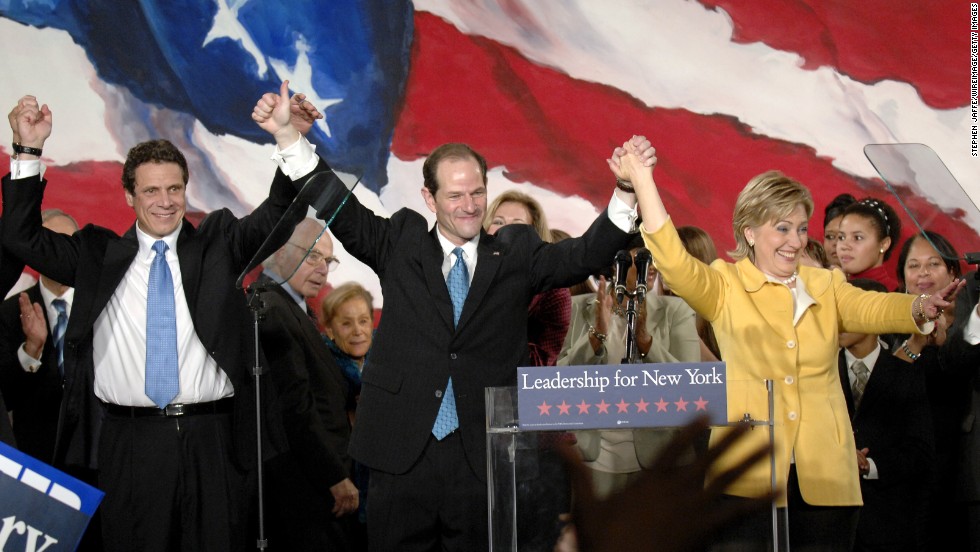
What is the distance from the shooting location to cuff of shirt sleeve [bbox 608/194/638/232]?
9.78 ft

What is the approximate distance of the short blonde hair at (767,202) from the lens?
305cm

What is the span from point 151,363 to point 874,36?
4.19 metres

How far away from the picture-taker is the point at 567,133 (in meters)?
5.81

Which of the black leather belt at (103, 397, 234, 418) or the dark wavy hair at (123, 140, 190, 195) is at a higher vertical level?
the dark wavy hair at (123, 140, 190, 195)

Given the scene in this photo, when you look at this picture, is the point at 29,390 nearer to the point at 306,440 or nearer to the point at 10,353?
the point at 10,353

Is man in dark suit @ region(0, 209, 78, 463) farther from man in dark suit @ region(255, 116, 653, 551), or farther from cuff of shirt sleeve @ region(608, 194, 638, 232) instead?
cuff of shirt sleeve @ region(608, 194, 638, 232)

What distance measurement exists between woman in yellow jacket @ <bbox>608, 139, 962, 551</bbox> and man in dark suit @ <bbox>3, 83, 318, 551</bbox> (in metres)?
1.26

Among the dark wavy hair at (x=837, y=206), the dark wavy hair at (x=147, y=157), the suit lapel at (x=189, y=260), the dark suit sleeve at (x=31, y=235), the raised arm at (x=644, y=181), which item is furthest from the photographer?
the dark wavy hair at (x=837, y=206)

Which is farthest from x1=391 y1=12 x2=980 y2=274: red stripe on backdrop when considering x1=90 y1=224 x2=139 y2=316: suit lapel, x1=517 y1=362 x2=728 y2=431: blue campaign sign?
x1=517 y1=362 x2=728 y2=431: blue campaign sign

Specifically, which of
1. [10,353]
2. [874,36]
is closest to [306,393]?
[10,353]

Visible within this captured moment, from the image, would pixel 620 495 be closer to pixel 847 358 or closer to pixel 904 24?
pixel 847 358

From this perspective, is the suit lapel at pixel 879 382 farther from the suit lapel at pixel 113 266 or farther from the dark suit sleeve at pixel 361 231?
the suit lapel at pixel 113 266

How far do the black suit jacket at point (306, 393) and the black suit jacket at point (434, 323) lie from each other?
1306 mm

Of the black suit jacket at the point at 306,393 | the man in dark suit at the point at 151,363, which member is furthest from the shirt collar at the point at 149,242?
the black suit jacket at the point at 306,393
